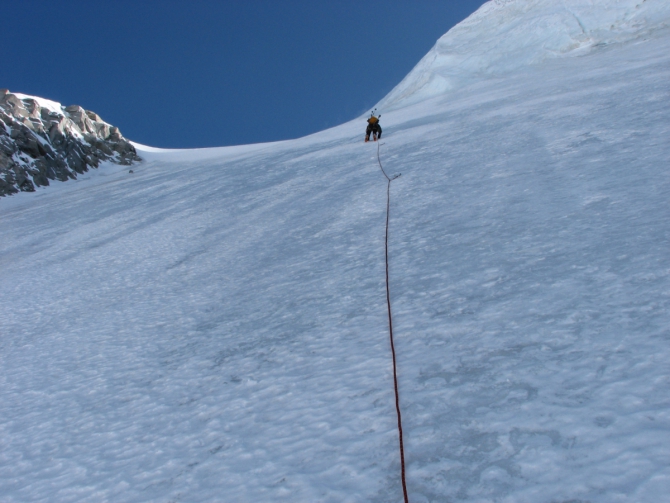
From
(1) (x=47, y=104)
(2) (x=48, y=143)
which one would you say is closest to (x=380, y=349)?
(2) (x=48, y=143)

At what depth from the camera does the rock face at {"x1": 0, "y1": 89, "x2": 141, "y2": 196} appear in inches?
877

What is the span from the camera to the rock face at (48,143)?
22281mm

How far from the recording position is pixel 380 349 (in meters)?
2.38

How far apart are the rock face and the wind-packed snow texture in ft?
66.7

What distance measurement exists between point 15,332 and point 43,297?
3.11ft

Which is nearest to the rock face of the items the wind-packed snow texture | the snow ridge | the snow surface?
the snow surface

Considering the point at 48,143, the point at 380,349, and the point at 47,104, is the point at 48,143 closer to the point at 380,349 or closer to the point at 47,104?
the point at 47,104

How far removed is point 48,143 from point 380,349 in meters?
28.4

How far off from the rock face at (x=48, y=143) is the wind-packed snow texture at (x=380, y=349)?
800 inches

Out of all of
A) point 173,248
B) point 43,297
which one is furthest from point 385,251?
point 43,297

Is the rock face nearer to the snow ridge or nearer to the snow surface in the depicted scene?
the snow surface

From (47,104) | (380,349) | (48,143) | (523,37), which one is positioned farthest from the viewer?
(47,104)

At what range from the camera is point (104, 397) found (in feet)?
8.61

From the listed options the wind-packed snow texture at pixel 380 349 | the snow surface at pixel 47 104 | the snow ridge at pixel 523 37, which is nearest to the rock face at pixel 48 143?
the snow surface at pixel 47 104
